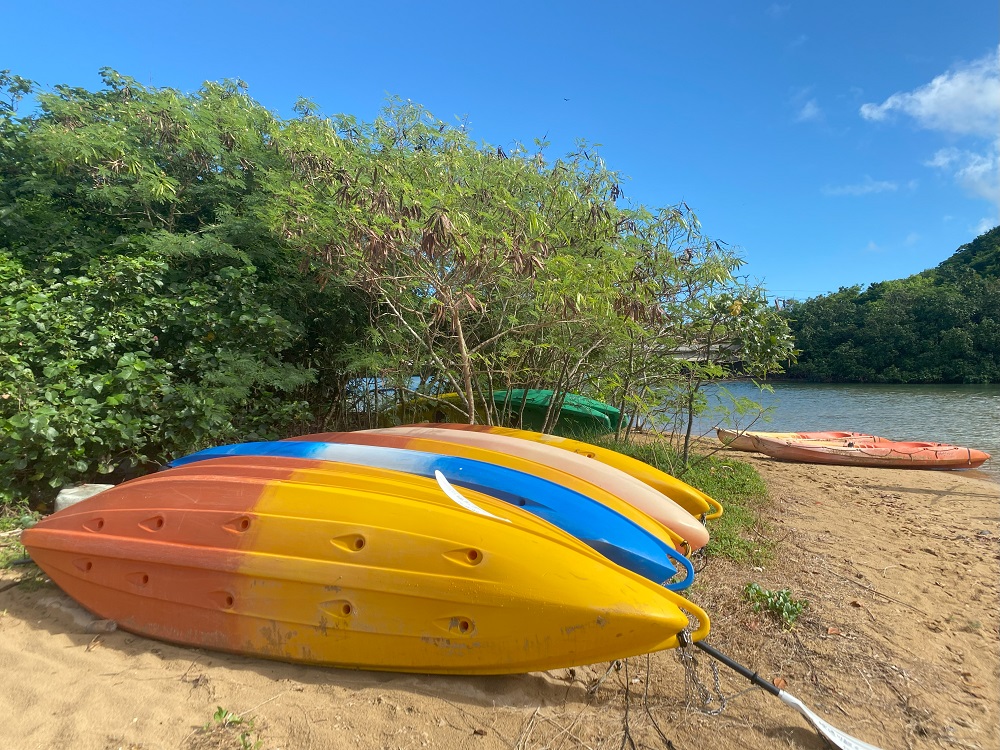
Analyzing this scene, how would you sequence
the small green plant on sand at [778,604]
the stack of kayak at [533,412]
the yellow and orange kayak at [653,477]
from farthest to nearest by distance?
the stack of kayak at [533,412] < the yellow and orange kayak at [653,477] < the small green plant on sand at [778,604]

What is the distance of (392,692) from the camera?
1.99 metres

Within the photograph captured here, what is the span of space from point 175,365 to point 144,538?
276 centimetres

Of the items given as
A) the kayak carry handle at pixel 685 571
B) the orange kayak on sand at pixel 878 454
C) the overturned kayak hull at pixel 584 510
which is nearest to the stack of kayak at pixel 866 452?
the orange kayak on sand at pixel 878 454

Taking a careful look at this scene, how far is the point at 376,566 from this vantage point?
206cm

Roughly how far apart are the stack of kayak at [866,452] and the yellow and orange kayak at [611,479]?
5786 millimetres

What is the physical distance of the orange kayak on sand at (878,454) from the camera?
8.82 metres

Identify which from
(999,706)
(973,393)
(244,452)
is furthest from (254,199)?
(973,393)

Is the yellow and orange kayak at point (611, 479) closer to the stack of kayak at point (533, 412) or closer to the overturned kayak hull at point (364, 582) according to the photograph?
the overturned kayak hull at point (364, 582)

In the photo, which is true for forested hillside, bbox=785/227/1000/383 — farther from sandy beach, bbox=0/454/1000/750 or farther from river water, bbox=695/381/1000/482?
sandy beach, bbox=0/454/1000/750

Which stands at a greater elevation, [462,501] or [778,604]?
[462,501]

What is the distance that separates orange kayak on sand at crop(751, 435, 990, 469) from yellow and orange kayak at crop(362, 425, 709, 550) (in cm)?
731

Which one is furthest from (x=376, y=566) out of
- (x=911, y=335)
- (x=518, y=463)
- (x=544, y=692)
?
(x=911, y=335)

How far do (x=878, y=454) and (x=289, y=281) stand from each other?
9.76 m

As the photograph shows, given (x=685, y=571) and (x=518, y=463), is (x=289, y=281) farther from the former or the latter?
(x=685, y=571)
